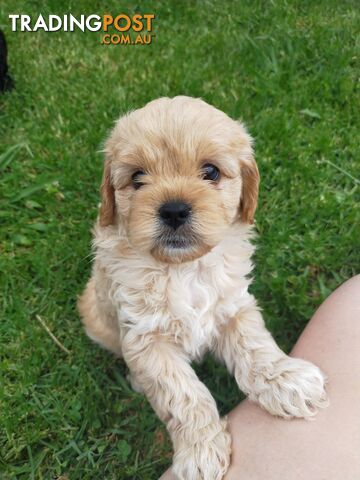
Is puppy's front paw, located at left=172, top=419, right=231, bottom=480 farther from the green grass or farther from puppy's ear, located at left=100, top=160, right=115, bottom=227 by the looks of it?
puppy's ear, located at left=100, top=160, right=115, bottom=227

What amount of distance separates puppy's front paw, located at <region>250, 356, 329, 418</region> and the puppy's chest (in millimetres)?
349

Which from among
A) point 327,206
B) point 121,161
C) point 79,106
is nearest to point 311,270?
point 327,206

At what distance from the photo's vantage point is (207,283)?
2.38 m

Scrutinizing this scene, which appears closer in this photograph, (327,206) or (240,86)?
(327,206)

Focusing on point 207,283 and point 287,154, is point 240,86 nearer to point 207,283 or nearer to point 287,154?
point 287,154

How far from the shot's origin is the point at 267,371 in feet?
7.23

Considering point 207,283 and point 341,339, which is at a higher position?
point 207,283

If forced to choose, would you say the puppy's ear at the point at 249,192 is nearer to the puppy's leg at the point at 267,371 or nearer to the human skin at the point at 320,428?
the puppy's leg at the point at 267,371

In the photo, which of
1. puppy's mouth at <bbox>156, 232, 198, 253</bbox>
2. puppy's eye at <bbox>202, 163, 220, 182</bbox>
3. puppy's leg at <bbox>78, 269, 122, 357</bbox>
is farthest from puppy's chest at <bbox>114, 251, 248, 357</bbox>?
puppy's eye at <bbox>202, 163, 220, 182</bbox>

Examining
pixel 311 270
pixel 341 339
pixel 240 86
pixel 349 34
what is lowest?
pixel 311 270

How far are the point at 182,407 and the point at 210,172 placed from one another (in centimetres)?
Answer: 103

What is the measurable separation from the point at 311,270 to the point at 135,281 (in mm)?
1407

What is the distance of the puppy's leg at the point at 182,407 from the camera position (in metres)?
2.08

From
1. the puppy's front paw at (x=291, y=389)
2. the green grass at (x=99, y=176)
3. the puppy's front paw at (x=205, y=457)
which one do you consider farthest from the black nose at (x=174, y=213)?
the green grass at (x=99, y=176)
